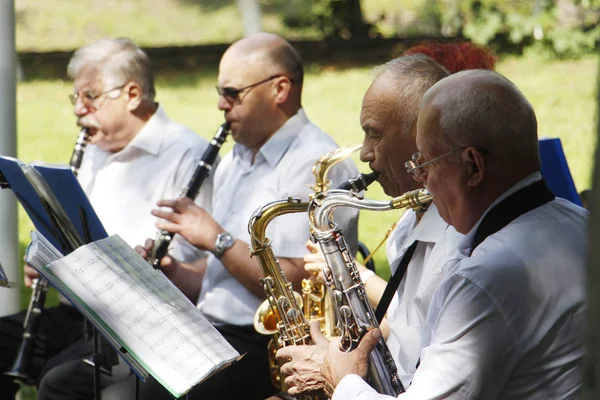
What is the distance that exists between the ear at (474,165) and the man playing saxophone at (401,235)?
431mm

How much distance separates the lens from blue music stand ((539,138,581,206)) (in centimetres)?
329

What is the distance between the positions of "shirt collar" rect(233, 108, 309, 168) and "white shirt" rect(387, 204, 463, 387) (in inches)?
40.8

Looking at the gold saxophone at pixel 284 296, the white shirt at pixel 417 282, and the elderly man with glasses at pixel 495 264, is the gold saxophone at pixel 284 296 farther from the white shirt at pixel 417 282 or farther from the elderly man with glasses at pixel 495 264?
the elderly man with glasses at pixel 495 264

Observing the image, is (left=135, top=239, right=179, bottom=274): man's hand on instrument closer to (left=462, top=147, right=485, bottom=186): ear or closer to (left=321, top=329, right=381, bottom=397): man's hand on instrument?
(left=321, top=329, right=381, bottom=397): man's hand on instrument

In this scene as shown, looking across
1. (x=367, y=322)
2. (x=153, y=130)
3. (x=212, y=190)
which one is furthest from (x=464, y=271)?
(x=153, y=130)

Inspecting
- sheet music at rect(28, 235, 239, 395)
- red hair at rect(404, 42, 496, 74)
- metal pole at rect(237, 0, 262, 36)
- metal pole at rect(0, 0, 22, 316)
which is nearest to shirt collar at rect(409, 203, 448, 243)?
sheet music at rect(28, 235, 239, 395)

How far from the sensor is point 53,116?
36.8 ft

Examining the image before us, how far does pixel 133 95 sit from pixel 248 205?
3.41 ft

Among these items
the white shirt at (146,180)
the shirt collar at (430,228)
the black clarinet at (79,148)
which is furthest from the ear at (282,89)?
the shirt collar at (430,228)

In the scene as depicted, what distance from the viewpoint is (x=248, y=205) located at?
3.90 metres

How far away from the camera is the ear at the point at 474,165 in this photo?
2.17 m

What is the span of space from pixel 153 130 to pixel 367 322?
85.5 inches

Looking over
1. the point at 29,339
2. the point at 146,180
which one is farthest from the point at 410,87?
the point at 29,339

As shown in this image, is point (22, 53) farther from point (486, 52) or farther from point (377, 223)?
point (486, 52)
